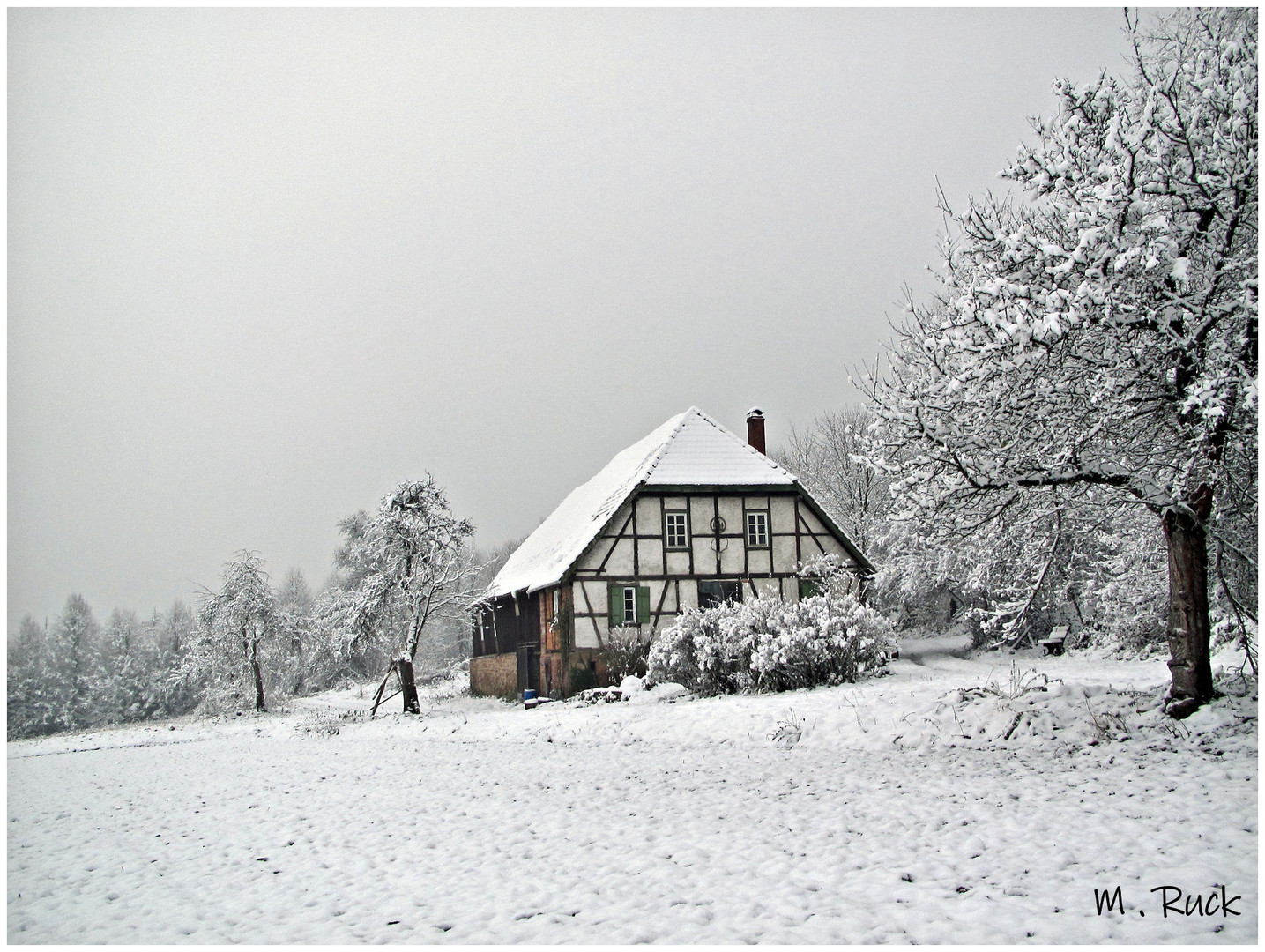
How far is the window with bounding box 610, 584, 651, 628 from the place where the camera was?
22.5 m

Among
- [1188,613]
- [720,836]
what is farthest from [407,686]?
[1188,613]

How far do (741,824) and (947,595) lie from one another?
30648mm

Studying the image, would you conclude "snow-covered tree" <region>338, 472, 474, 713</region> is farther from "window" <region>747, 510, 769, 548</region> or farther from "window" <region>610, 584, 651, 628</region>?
"window" <region>747, 510, 769, 548</region>

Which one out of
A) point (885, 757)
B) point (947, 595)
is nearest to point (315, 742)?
point (885, 757)

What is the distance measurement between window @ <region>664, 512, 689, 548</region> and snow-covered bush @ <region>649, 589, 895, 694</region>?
5424 mm

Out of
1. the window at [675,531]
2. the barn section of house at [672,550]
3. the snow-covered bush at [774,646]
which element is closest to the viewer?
the snow-covered bush at [774,646]

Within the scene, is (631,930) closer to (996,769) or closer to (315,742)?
(996,769)

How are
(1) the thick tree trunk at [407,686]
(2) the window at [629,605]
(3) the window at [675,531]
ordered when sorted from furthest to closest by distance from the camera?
(3) the window at [675,531]
(2) the window at [629,605]
(1) the thick tree trunk at [407,686]

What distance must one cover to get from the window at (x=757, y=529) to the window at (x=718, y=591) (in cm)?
128

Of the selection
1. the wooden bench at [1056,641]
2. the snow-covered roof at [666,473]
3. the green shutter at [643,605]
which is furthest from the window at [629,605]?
the wooden bench at [1056,641]

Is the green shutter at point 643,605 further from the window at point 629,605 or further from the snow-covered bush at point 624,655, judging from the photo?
the snow-covered bush at point 624,655

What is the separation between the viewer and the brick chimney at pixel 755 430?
2780 centimetres

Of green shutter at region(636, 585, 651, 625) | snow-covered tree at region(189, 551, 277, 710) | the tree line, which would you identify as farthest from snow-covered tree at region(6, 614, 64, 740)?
green shutter at region(636, 585, 651, 625)

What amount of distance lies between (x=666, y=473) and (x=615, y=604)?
4.01 m
